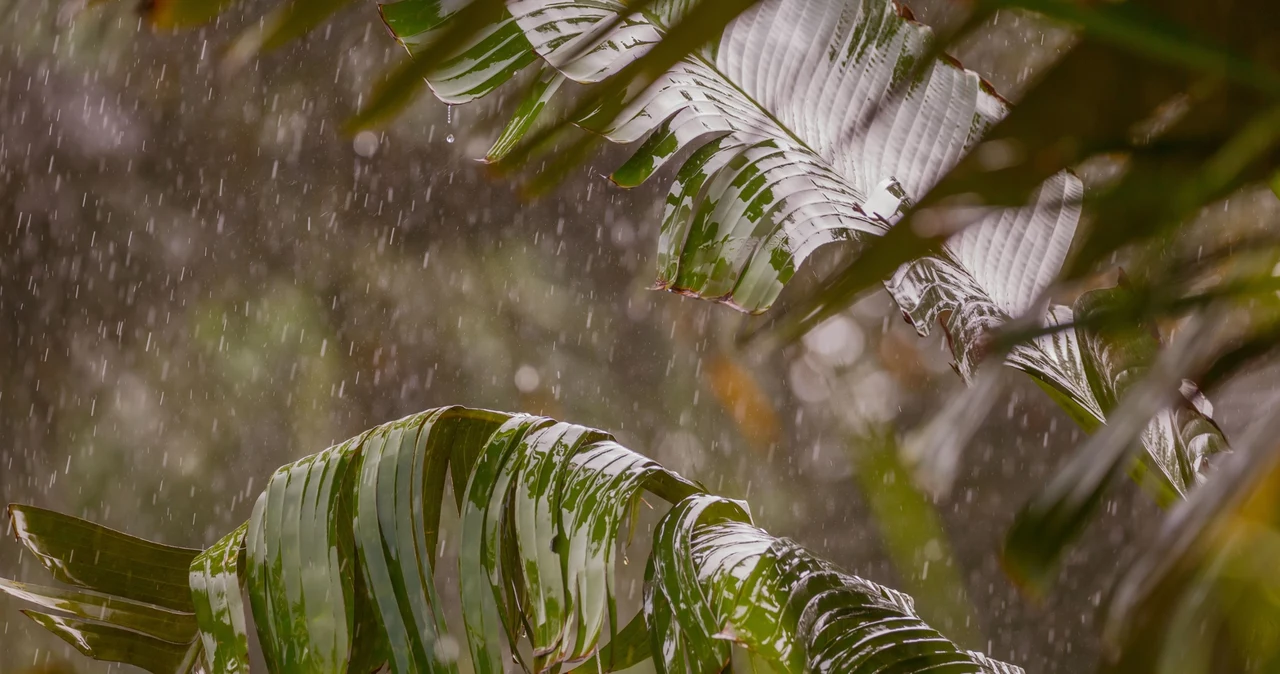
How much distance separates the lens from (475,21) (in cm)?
17

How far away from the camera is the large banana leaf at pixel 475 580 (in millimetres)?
551

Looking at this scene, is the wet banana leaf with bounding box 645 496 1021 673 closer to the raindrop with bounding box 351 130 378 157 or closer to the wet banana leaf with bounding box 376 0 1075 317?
the wet banana leaf with bounding box 376 0 1075 317

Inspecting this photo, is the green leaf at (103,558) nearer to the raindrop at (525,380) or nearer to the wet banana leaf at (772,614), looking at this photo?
the wet banana leaf at (772,614)

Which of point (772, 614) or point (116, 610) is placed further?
point (116, 610)

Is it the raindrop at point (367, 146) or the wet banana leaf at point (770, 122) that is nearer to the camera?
the wet banana leaf at point (770, 122)

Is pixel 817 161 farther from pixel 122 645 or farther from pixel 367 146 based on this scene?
pixel 367 146

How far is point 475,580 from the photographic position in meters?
0.58

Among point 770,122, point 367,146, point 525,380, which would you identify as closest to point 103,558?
point 770,122

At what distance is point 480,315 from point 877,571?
1648 mm

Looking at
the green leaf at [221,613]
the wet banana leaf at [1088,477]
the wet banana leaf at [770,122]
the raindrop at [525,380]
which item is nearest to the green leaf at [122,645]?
the green leaf at [221,613]

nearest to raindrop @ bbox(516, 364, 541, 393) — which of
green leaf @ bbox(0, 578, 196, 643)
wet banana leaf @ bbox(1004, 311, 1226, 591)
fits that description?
green leaf @ bbox(0, 578, 196, 643)

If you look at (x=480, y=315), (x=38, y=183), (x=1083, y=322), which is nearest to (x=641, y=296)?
(x=480, y=315)

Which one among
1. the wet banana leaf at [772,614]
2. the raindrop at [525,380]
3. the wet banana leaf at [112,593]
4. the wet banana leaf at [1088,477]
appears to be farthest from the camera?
the raindrop at [525,380]

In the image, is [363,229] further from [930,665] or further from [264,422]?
[930,665]
